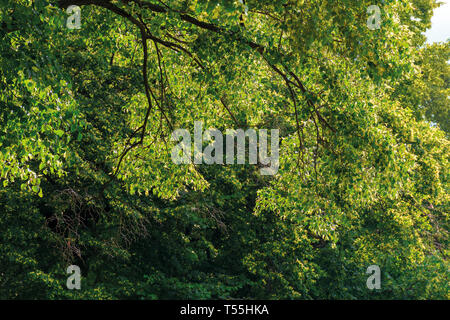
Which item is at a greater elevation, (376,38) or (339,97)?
(376,38)

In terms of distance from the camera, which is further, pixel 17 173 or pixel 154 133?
pixel 154 133

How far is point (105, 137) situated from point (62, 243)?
2.73 metres

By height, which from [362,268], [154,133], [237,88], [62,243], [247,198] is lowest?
[362,268]

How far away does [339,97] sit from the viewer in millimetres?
6707

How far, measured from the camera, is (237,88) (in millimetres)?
7973

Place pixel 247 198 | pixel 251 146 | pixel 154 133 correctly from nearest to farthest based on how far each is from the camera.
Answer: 1. pixel 154 133
2. pixel 251 146
3. pixel 247 198

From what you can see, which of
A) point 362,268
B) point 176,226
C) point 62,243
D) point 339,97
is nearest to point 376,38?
point 339,97

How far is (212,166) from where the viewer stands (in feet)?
47.9

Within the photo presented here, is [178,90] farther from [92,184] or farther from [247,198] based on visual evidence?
[247,198]

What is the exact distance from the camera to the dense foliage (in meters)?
5.91

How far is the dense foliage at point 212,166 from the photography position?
5.91m

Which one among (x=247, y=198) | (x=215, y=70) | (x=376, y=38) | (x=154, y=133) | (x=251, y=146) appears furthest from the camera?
(x=247, y=198)
